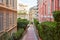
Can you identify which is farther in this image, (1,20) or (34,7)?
(34,7)

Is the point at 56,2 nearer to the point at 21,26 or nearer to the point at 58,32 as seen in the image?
the point at 58,32

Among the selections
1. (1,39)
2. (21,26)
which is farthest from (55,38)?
→ (21,26)

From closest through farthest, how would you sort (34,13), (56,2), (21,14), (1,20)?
(1,20)
(56,2)
(21,14)
(34,13)

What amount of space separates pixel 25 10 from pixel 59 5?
50.7m

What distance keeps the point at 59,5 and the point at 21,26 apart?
17276 mm

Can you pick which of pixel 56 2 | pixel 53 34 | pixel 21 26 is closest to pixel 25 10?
pixel 21 26

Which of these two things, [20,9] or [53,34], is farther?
[20,9]

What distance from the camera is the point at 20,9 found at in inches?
2410

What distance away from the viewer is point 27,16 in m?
63.9

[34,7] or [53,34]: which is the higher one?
[34,7]

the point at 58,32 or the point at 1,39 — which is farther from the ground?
the point at 58,32

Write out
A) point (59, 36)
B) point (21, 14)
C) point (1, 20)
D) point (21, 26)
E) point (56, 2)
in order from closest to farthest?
point (59, 36) → point (1, 20) → point (56, 2) → point (21, 26) → point (21, 14)

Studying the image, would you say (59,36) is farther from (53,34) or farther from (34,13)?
(34,13)

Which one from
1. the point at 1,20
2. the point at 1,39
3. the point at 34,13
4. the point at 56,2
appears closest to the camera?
the point at 1,39
